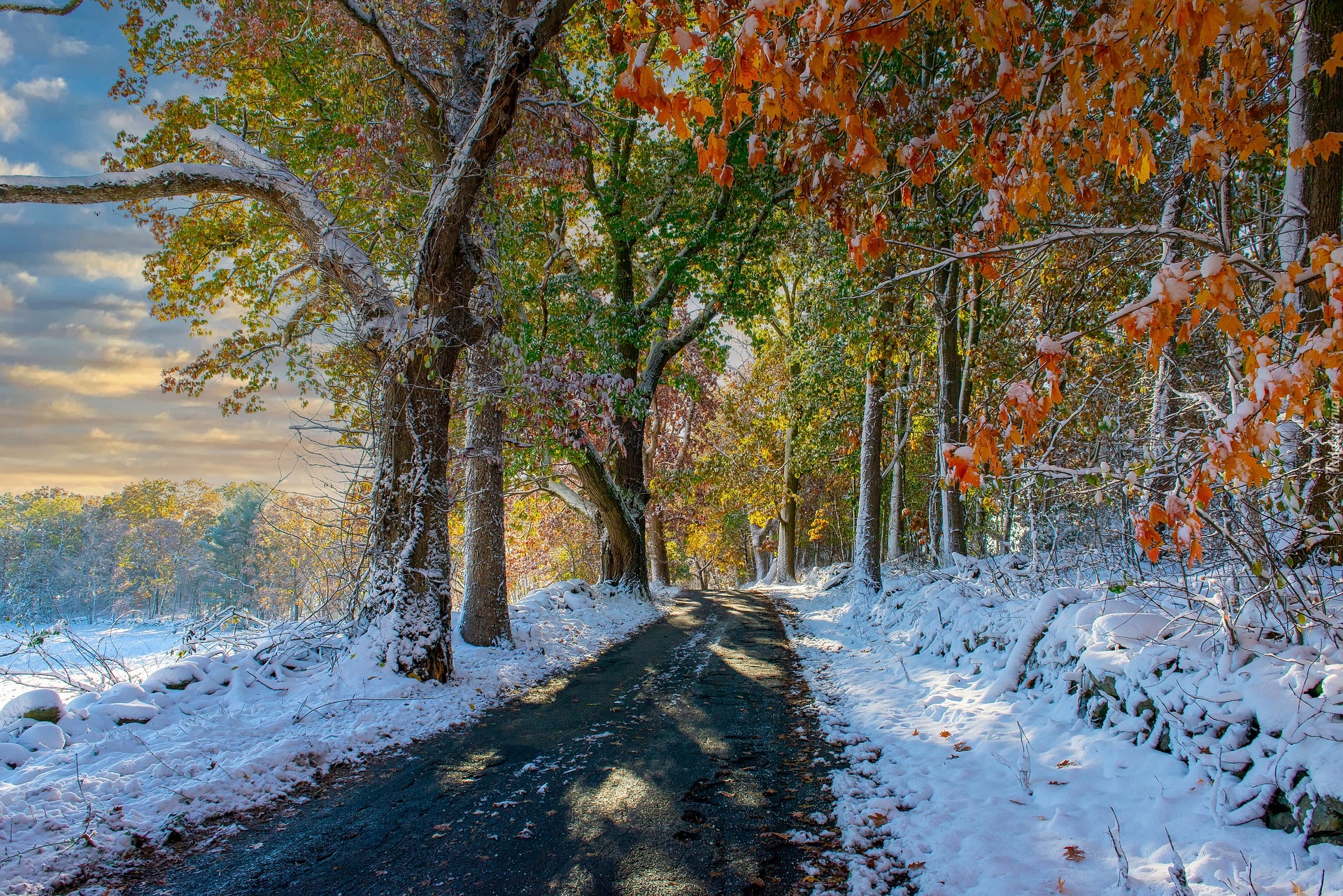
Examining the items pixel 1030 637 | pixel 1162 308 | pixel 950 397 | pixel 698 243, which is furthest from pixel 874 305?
pixel 1162 308

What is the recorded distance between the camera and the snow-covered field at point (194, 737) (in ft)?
10.5

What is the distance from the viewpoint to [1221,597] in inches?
149

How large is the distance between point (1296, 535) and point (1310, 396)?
2395 millimetres

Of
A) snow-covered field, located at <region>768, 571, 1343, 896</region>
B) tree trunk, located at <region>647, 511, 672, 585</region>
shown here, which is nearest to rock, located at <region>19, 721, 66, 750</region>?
snow-covered field, located at <region>768, 571, 1343, 896</region>

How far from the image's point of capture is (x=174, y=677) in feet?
17.4

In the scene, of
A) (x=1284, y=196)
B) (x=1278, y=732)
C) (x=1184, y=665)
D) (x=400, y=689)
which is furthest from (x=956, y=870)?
(x=1284, y=196)

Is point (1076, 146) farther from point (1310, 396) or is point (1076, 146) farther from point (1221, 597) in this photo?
point (1221, 597)

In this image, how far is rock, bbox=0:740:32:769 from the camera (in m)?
3.75

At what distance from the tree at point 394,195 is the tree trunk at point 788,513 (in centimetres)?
1623

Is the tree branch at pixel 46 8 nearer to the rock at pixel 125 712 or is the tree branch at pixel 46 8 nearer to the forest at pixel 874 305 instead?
the forest at pixel 874 305

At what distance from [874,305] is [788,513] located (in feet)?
54.0

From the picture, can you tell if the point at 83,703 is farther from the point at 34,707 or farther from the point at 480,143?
the point at 480,143

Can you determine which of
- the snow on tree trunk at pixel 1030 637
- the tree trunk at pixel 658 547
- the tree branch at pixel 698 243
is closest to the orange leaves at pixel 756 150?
the snow on tree trunk at pixel 1030 637

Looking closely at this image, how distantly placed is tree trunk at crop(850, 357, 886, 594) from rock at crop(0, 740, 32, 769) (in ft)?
40.9
